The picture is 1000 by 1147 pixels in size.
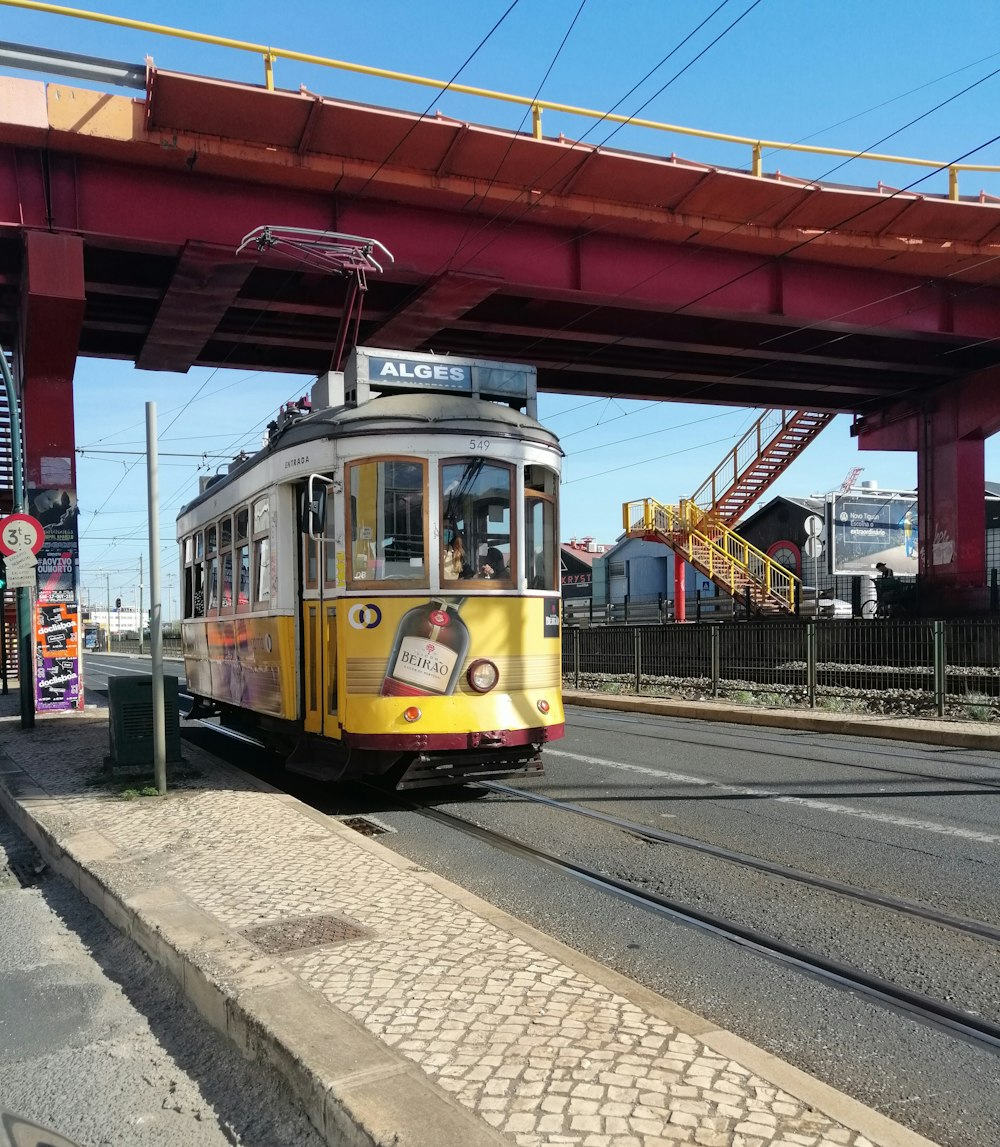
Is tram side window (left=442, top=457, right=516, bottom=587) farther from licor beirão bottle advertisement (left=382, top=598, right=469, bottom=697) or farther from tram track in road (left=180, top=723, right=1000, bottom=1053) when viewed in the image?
tram track in road (left=180, top=723, right=1000, bottom=1053)

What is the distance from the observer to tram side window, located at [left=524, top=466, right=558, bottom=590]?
344 inches

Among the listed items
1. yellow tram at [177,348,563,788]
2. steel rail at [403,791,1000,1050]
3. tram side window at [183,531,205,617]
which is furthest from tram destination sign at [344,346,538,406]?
tram side window at [183,531,205,617]

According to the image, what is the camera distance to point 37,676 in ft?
54.4

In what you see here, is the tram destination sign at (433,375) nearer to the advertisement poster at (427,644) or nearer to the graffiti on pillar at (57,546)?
the advertisement poster at (427,644)

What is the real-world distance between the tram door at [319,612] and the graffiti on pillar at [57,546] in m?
9.34

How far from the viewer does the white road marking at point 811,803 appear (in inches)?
287

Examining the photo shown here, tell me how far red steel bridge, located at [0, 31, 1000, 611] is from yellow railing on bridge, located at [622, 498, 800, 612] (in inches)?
231

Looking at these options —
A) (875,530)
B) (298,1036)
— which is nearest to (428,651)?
(298,1036)

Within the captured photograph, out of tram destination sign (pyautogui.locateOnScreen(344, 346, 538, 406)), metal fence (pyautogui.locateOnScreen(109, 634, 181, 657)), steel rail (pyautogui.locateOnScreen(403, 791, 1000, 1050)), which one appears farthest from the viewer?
metal fence (pyautogui.locateOnScreen(109, 634, 181, 657))

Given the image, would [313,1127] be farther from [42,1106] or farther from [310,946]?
[310,946]

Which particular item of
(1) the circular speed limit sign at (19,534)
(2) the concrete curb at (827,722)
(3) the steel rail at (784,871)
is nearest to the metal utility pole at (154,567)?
(3) the steel rail at (784,871)

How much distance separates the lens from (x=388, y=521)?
27.5 ft

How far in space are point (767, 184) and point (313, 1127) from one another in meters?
17.3

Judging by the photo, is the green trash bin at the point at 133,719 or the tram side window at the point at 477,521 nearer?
the tram side window at the point at 477,521
